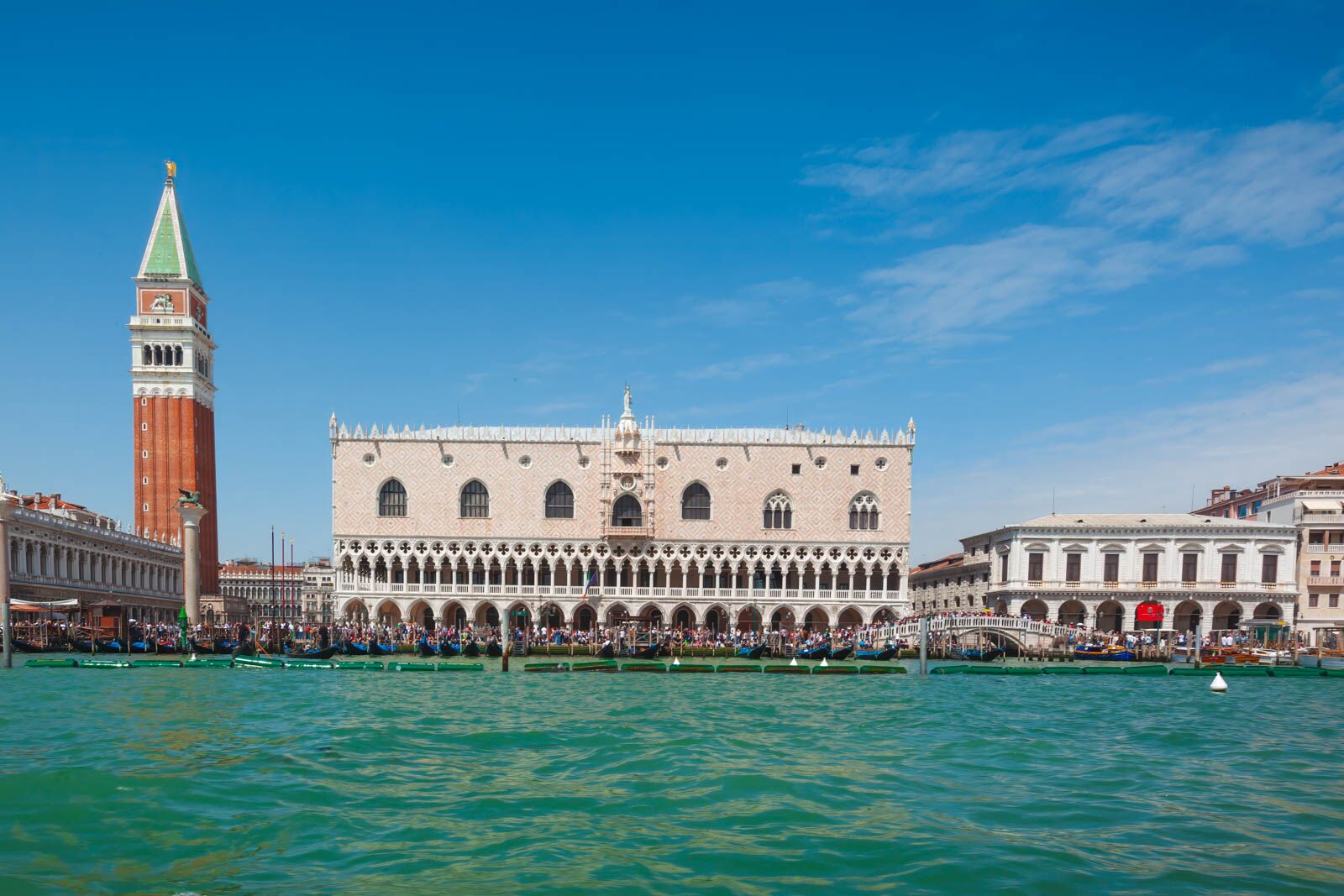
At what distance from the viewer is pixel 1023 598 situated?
140ft

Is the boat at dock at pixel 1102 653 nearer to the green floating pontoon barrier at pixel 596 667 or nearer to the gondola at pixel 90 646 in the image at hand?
the green floating pontoon barrier at pixel 596 667

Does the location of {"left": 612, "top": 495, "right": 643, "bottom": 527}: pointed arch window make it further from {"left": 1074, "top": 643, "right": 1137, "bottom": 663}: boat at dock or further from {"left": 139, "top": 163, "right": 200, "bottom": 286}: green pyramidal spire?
{"left": 139, "top": 163, "right": 200, "bottom": 286}: green pyramidal spire

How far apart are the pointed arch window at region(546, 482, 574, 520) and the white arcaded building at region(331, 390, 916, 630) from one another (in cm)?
5

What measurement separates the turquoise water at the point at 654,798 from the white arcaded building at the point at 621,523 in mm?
21682

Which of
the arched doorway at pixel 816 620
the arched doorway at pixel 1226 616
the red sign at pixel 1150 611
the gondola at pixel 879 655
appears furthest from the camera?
the arched doorway at pixel 816 620

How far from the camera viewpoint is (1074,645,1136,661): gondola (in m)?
37.0

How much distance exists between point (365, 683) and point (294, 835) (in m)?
15.9

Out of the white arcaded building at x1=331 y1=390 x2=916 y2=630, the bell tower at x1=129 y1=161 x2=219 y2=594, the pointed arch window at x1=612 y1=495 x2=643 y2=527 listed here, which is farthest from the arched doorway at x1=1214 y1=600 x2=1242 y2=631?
the bell tower at x1=129 y1=161 x2=219 y2=594

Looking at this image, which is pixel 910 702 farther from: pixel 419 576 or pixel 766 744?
pixel 419 576

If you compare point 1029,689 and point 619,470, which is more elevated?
point 619,470

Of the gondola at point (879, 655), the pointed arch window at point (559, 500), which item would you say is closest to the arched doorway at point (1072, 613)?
the gondola at point (879, 655)

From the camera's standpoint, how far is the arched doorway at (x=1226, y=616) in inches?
1650

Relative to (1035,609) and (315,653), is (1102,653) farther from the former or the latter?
(315,653)

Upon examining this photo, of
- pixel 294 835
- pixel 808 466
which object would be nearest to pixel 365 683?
pixel 294 835
